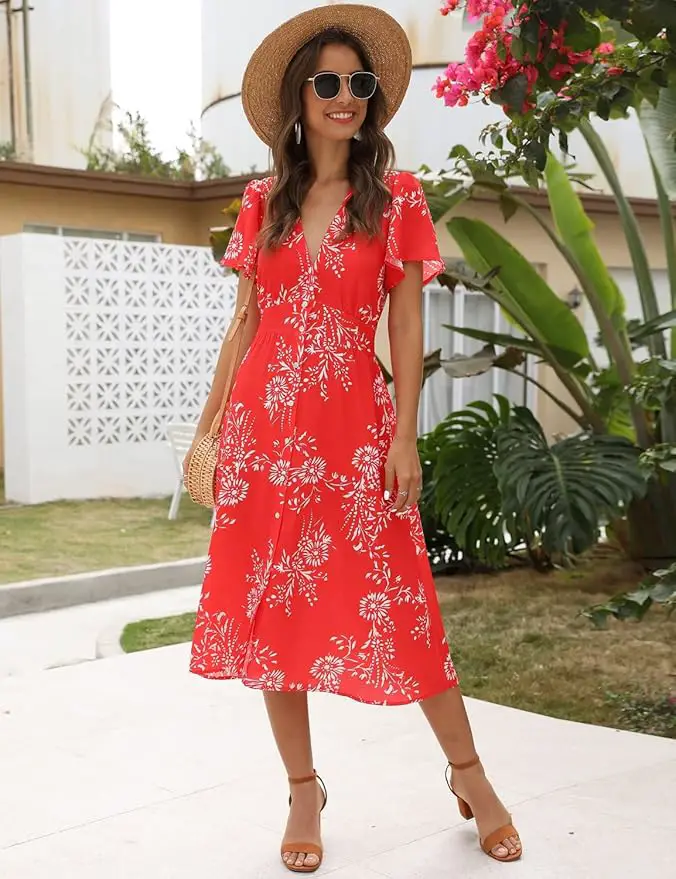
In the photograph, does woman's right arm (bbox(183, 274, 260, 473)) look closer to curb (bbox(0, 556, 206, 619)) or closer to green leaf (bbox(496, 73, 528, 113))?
green leaf (bbox(496, 73, 528, 113))

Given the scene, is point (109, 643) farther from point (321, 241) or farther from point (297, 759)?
point (321, 241)

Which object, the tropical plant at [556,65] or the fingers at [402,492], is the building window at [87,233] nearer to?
the tropical plant at [556,65]

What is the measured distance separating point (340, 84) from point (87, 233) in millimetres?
11320

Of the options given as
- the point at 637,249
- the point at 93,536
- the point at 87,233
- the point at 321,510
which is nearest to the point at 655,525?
the point at 637,249

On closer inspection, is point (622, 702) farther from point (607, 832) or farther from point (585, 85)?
point (585, 85)

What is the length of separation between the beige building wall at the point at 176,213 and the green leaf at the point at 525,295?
5180mm

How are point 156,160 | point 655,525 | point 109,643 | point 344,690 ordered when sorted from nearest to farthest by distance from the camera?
point 344,690, point 109,643, point 655,525, point 156,160

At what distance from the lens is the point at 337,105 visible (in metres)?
3.12

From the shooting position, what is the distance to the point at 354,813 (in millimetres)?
3582

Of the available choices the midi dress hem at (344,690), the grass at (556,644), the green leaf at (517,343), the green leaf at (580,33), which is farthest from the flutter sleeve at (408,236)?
the green leaf at (517,343)

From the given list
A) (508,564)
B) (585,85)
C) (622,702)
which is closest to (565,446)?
(508,564)

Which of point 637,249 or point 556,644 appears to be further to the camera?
point 637,249

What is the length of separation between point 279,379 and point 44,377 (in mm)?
8797

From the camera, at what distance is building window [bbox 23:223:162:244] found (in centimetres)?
1362
